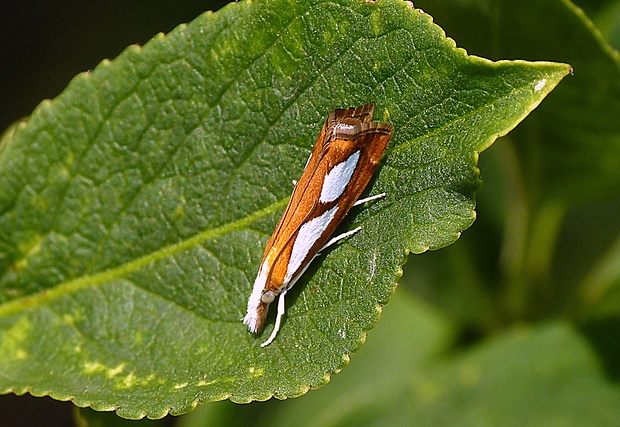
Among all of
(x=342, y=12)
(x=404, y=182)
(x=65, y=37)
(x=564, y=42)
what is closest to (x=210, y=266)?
(x=404, y=182)

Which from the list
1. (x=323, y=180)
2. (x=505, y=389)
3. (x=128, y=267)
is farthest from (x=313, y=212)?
(x=505, y=389)

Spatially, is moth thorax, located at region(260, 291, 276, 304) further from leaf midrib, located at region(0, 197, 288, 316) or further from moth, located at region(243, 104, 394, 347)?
leaf midrib, located at region(0, 197, 288, 316)

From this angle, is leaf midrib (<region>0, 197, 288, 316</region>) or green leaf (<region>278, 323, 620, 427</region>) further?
green leaf (<region>278, 323, 620, 427</region>)

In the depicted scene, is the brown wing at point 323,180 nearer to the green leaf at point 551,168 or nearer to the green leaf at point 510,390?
the green leaf at point 551,168

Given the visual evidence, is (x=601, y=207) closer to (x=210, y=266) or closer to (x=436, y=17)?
(x=436, y=17)

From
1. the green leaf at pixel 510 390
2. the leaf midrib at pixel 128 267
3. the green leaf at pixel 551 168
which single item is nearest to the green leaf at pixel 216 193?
the leaf midrib at pixel 128 267

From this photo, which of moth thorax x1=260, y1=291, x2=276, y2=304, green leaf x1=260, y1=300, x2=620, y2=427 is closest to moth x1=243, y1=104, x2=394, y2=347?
moth thorax x1=260, y1=291, x2=276, y2=304

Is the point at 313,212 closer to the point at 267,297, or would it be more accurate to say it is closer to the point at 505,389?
the point at 267,297
